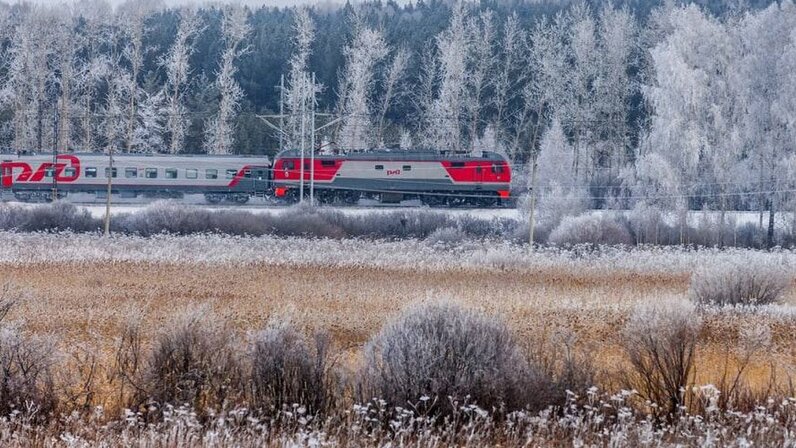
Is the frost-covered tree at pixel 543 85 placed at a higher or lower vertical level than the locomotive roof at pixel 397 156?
higher

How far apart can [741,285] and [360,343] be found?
8258 millimetres

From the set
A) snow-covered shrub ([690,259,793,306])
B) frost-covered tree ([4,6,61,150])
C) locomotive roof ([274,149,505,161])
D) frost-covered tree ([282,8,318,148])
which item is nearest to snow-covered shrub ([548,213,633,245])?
locomotive roof ([274,149,505,161])

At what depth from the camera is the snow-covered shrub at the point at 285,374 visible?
9.33m

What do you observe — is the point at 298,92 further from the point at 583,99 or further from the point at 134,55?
the point at 583,99

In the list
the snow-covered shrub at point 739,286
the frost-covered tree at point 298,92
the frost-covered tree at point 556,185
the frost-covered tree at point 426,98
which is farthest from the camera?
the frost-covered tree at point 426,98

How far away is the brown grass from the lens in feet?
42.3

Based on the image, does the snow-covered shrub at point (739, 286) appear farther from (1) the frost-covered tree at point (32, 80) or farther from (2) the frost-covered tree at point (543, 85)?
(1) the frost-covered tree at point (32, 80)

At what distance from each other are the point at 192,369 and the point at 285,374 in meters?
0.99

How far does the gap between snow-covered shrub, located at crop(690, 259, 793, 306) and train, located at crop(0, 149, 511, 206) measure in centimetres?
2395

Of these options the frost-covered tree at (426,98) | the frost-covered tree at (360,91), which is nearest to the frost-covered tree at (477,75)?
the frost-covered tree at (426,98)

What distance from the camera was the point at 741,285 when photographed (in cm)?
1772

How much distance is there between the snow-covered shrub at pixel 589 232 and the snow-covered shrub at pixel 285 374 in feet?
74.6

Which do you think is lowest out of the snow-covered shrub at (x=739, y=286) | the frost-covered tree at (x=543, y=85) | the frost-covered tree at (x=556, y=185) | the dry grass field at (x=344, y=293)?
the dry grass field at (x=344, y=293)

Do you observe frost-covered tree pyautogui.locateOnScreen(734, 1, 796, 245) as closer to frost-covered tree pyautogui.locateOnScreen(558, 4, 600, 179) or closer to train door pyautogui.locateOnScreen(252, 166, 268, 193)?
frost-covered tree pyautogui.locateOnScreen(558, 4, 600, 179)
